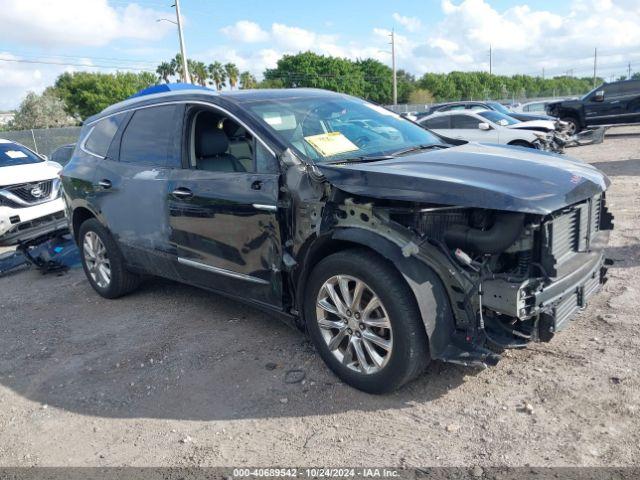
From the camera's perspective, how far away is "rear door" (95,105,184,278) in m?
4.52

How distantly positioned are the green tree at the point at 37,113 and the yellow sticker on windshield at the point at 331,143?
4922 cm

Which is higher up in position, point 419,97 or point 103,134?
point 419,97

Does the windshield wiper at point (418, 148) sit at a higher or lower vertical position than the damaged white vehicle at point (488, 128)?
higher

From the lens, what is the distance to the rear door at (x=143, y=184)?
14.8 ft

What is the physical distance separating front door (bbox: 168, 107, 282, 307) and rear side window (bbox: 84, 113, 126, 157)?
4.21ft

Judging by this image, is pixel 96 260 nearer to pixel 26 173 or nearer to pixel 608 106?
pixel 26 173

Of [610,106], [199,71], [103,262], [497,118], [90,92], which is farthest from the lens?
[199,71]

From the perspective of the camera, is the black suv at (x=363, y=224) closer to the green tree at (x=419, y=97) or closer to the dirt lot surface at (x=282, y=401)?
the dirt lot surface at (x=282, y=401)

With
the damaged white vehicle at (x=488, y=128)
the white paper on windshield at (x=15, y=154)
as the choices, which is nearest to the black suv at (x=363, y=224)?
the white paper on windshield at (x=15, y=154)

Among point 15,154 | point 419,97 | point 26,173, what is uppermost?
point 419,97

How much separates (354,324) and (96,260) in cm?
339

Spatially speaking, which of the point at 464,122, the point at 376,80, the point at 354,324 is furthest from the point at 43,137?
the point at 376,80

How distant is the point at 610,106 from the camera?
19000 millimetres

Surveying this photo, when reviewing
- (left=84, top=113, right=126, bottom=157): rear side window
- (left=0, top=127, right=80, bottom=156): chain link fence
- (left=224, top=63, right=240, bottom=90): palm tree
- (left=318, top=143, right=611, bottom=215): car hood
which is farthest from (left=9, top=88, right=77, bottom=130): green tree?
(left=318, top=143, right=611, bottom=215): car hood
